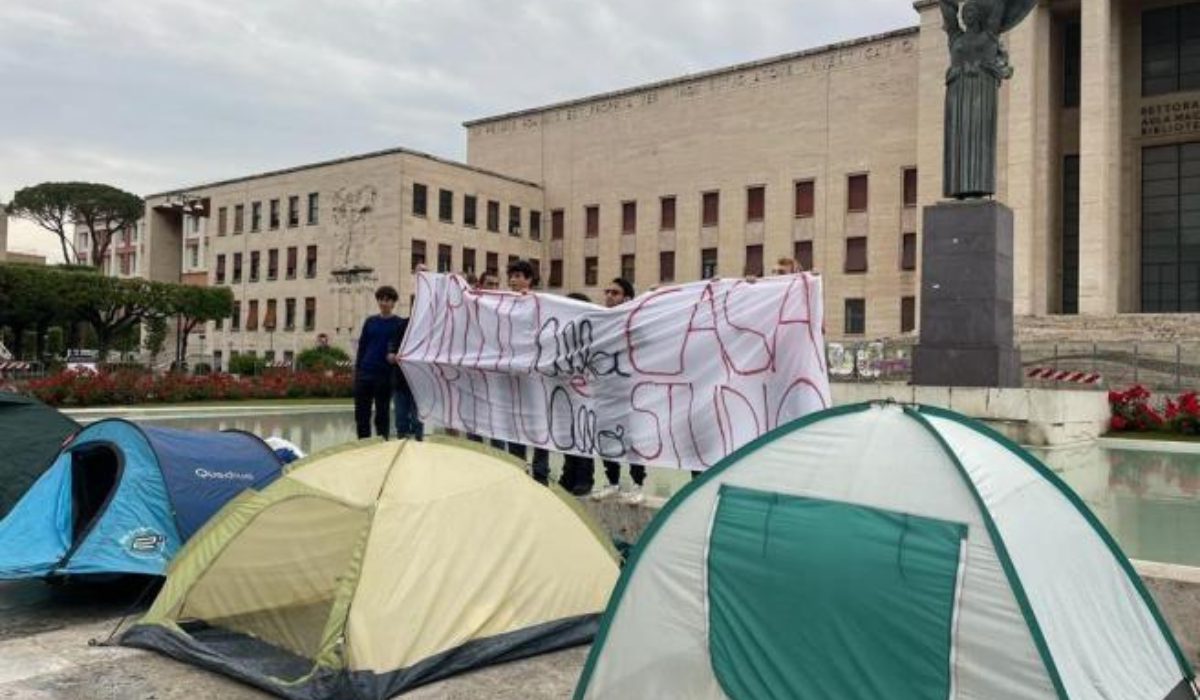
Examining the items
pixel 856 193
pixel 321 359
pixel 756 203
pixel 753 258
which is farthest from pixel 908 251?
pixel 321 359

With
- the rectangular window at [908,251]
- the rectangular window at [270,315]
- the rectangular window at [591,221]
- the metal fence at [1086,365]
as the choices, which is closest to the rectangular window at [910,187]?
the rectangular window at [908,251]

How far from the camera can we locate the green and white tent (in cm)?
376

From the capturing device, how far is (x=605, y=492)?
802cm

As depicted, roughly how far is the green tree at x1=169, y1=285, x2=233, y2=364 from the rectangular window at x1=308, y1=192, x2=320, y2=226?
21.4 ft

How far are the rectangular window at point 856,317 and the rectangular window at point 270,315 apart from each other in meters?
35.3

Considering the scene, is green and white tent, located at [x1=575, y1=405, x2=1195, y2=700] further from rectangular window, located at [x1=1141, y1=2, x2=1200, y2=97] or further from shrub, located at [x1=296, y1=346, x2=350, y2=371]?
rectangular window, located at [x1=1141, y1=2, x2=1200, y2=97]

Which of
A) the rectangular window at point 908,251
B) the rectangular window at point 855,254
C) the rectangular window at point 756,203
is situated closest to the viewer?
the rectangular window at point 908,251

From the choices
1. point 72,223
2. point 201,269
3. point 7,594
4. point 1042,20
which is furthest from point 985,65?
point 72,223

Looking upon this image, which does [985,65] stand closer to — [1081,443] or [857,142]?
[1081,443]

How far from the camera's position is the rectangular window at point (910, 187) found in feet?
151

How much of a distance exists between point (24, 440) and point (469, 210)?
5013 centimetres

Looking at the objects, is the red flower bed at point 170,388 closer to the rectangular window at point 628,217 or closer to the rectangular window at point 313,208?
the rectangular window at point 628,217

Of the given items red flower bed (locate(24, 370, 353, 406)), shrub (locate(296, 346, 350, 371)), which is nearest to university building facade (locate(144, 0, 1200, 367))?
shrub (locate(296, 346, 350, 371))

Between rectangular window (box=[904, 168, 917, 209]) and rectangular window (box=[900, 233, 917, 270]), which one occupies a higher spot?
rectangular window (box=[904, 168, 917, 209])
